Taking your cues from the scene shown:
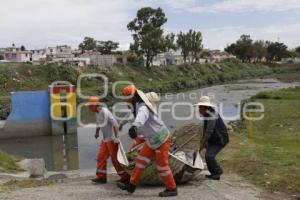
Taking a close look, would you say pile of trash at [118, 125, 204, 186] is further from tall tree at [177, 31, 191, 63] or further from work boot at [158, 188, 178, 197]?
tall tree at [177, 31, 191, 63]

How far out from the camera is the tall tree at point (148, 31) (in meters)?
71.1

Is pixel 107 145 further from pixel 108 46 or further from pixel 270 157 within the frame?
pixel 108 46

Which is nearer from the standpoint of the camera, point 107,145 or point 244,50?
point 107,145

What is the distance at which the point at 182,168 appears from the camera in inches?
359

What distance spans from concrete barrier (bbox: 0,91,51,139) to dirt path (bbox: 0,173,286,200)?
15040 millimetres

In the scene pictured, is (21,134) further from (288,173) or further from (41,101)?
(288,173)

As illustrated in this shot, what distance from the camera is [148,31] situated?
235 ft

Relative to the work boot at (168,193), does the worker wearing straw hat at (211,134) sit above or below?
above

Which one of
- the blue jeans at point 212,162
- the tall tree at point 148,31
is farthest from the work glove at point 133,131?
the tall tree at point 148,31

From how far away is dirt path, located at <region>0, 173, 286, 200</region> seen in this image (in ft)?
27.3

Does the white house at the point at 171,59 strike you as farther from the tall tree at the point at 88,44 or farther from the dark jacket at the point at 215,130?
the dark jacket at the point at 215,130

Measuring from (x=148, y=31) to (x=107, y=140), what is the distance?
207 feet

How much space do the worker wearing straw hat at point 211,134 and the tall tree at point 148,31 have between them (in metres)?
61.1

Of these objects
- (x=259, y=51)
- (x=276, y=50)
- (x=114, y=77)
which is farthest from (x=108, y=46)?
(x=276, y=50)
